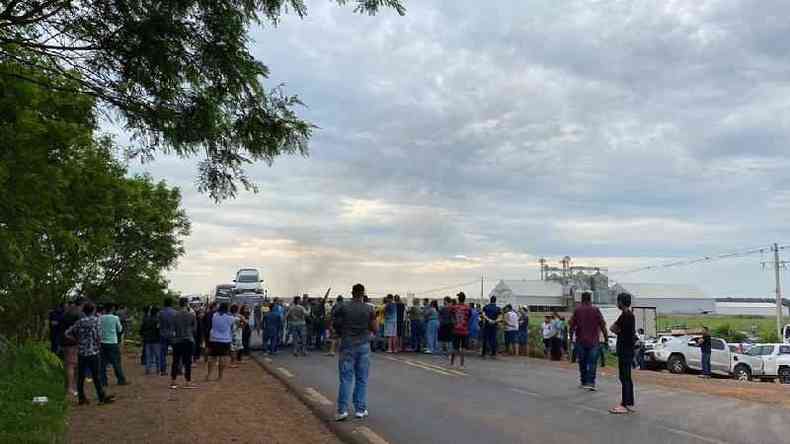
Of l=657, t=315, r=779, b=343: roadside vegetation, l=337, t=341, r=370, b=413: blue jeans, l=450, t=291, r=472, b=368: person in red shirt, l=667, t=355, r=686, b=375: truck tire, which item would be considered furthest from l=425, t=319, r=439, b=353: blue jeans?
l=657, t=315, r=779, b=343: roadside vegetation

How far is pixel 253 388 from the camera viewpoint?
47.1 ft

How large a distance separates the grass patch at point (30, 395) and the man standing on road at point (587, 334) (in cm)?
889

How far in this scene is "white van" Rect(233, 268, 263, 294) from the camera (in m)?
40.4

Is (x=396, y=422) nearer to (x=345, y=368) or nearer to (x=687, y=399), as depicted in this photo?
(x=345, y=368)

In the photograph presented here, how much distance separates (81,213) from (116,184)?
5.38 feet

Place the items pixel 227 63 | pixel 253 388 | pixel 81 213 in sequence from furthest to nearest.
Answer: pixel 81 213 < pixel 253 388 < pixel 227 63

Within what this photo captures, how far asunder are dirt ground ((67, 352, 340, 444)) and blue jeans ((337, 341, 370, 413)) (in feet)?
1.58


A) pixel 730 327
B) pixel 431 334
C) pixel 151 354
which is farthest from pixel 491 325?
pixel 730 327

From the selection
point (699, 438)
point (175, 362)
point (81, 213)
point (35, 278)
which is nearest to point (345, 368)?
point (699, 438)

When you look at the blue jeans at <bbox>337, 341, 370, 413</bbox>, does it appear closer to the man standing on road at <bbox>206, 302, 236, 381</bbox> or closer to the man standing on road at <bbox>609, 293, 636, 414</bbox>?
the man standing on road at <bbox>609, 293, 636, 414</bbox>

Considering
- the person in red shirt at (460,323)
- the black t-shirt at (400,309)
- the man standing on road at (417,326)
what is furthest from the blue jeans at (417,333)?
the person in red shirt at (460,323)

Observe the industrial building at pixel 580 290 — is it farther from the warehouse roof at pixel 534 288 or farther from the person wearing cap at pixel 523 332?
the person wearing cap at pixel 523 332

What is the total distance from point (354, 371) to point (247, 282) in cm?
3268

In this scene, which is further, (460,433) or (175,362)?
(175,362)
